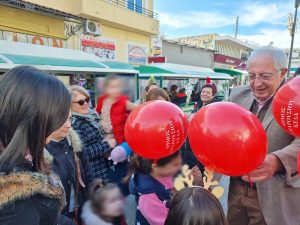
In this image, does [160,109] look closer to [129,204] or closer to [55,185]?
[55,185]

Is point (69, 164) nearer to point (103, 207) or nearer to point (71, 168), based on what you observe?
point (71, 168)

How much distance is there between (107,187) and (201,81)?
1197cm

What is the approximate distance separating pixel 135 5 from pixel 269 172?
12.6 meters

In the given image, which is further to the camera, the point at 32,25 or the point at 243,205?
the point at 32,25

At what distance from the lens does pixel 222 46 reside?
24.5 m

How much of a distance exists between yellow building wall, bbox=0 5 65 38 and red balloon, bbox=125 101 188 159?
26.7 feet

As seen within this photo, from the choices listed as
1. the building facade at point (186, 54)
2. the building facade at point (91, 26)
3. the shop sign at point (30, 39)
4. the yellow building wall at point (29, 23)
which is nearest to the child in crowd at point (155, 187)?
the building facade at point (91, 26)

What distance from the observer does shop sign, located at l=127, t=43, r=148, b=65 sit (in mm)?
12752

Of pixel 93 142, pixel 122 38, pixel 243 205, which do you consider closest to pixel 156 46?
pixel 122 38

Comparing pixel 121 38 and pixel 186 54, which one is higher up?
pixel 121 38

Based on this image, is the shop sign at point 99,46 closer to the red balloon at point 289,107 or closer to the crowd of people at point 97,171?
the crowd of people at point 97,171

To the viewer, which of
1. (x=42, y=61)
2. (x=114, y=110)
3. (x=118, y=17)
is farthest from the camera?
(x=118, y=17)

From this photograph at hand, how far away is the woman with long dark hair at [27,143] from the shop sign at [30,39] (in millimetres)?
8314

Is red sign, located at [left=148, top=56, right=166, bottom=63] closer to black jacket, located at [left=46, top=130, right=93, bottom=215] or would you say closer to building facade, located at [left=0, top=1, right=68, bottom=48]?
building facade, located at [left=0, top=1, right=68, bottom=48]
